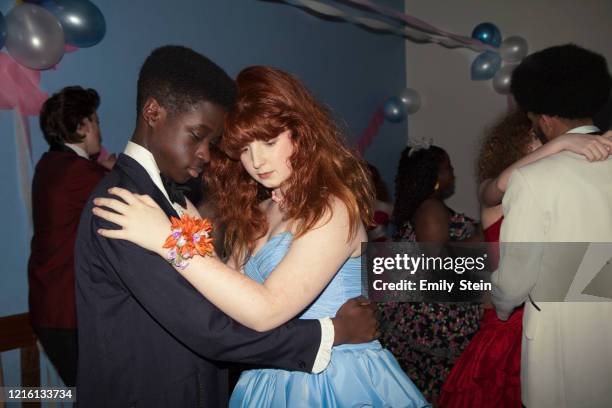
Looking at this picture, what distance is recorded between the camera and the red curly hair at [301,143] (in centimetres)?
139

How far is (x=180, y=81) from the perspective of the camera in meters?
1.29

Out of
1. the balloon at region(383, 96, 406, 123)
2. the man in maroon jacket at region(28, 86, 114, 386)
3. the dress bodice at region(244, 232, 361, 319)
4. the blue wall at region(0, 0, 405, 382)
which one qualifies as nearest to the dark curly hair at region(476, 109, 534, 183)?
the blue wall at region(0, 0, 405, 382)

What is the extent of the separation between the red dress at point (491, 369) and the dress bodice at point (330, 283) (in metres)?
0.90

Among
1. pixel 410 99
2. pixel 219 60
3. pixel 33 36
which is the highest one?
pixel 410 99

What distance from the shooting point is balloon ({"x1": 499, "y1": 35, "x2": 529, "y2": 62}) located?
5.06m

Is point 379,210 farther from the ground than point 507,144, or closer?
farther from the ground

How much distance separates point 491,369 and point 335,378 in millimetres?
971

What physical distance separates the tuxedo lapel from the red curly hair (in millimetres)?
245

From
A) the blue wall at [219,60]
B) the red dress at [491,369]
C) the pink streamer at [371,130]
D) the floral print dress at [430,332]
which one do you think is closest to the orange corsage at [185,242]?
the blue wall at [219,60]

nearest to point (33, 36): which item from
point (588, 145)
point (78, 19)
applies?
point (78, 19)

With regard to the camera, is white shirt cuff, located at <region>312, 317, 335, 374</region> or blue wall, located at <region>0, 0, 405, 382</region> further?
blue wall, located at <region>0, 0, 405, 382</region>

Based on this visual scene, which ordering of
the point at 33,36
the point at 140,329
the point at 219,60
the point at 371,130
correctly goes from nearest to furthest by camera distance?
1. the point at 140,329
2. the point at 33,36
3. the point at 219,60
4. the point at 371,130

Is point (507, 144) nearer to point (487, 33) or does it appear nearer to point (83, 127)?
point (83, 127)

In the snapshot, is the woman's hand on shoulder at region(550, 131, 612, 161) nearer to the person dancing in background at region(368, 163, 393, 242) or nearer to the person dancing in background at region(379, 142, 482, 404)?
the person dancing in background at region(379, 142, 482, 404)
